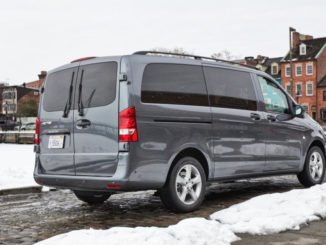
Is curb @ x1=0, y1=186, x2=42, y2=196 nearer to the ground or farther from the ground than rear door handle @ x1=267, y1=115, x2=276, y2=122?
nearer to the ground

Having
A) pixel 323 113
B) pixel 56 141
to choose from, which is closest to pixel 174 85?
pixel 56 141

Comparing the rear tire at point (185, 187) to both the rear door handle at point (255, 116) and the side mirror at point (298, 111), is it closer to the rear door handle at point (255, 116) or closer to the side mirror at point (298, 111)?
the rear door handle at point (255, 116)

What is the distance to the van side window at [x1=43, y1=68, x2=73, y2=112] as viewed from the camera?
6.39 metres

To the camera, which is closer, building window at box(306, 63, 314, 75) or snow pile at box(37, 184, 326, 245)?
snow pile at box(37, 184, 326, 245)

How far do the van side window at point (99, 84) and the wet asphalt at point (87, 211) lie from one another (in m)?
1.38

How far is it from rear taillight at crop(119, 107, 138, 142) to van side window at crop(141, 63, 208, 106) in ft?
0.84

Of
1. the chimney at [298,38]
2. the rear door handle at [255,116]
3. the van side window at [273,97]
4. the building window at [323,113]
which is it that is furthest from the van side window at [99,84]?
the chimney at [298,38]

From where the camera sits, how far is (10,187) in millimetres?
8828

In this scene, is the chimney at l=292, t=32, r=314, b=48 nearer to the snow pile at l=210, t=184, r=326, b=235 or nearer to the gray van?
the gray van

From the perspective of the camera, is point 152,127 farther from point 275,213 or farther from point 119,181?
point 275,213

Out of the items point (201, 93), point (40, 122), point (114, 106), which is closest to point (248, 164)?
point (201, 93)

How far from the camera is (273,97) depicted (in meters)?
8.03

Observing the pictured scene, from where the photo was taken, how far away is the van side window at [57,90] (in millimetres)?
6395

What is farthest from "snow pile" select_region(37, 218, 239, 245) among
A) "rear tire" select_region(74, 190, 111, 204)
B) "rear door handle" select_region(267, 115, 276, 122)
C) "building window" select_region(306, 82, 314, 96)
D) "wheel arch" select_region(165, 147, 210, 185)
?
"building window" select_region(306, 82, 314, 96)
